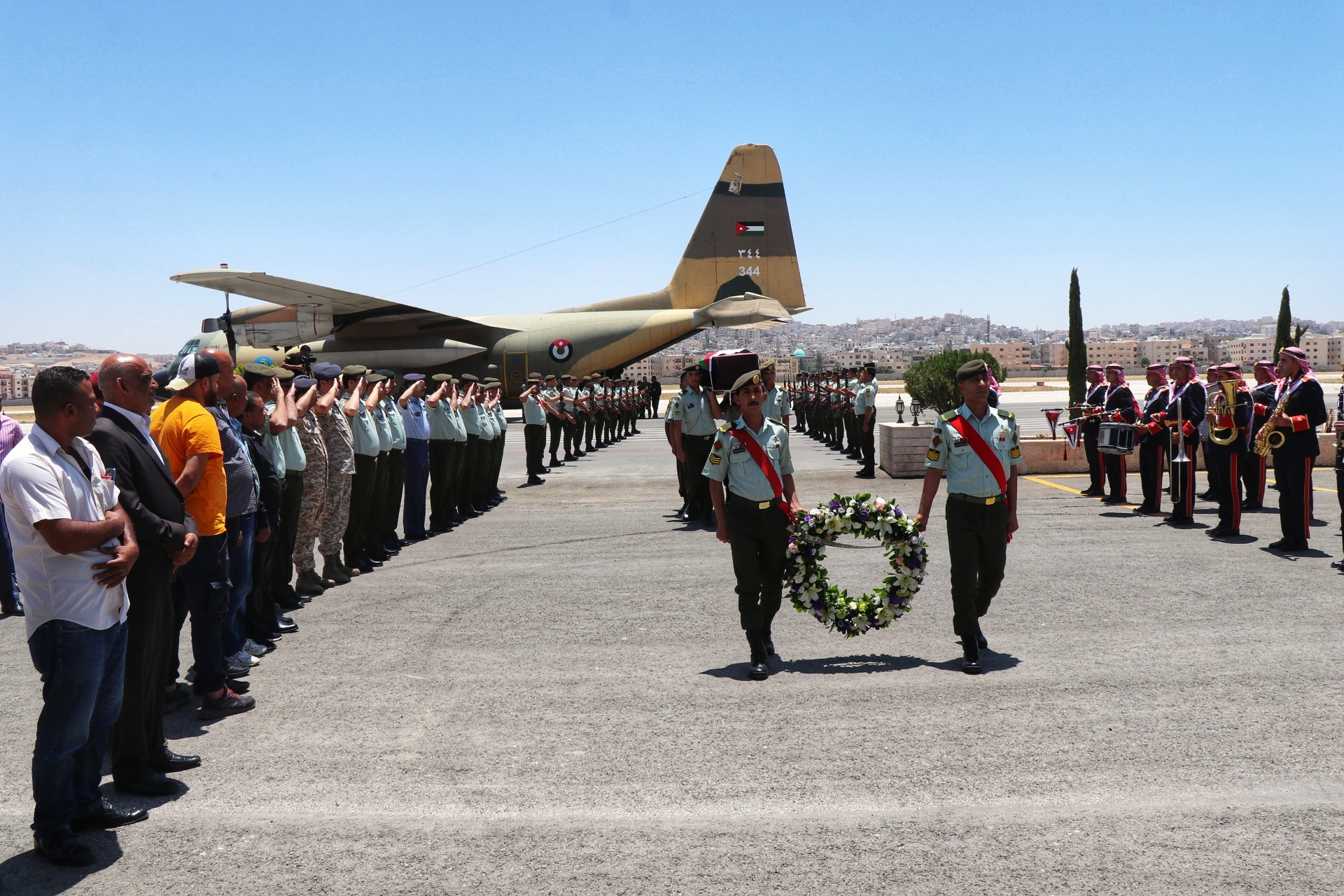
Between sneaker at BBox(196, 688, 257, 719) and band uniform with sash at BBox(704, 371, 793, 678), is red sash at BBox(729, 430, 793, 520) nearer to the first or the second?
band uniform with sash at BBox(704, 371, 793, 678)

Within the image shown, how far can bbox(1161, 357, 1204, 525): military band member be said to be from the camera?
36.6 ft

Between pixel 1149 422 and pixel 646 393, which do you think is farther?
pixel 646 393

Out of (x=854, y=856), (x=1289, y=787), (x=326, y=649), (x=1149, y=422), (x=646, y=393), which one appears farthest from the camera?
(x=646, y=393)

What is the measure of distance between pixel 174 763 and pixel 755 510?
3.27m

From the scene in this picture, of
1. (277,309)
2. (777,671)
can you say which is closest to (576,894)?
(777,671)

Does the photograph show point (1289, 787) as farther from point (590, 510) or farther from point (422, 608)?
point (590, 510)

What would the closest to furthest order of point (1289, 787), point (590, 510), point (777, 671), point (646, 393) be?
point (1289, 787) < point (777, 671) < point (590, 510) < point (646, 393)

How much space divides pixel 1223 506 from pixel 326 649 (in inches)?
346

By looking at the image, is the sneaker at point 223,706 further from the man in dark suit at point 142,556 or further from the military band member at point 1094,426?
the military band member at point 1094,426

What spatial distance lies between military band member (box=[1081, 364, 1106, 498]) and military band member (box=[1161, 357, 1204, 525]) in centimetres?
156

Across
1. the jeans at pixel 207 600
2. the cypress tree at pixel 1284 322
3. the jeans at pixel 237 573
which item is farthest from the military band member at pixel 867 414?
the cypress tree at pixel 1284 322

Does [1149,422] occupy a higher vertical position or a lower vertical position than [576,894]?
higher

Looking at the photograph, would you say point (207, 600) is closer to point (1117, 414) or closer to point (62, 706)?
point (62, 706)

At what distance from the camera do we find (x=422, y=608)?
7.71 metres
